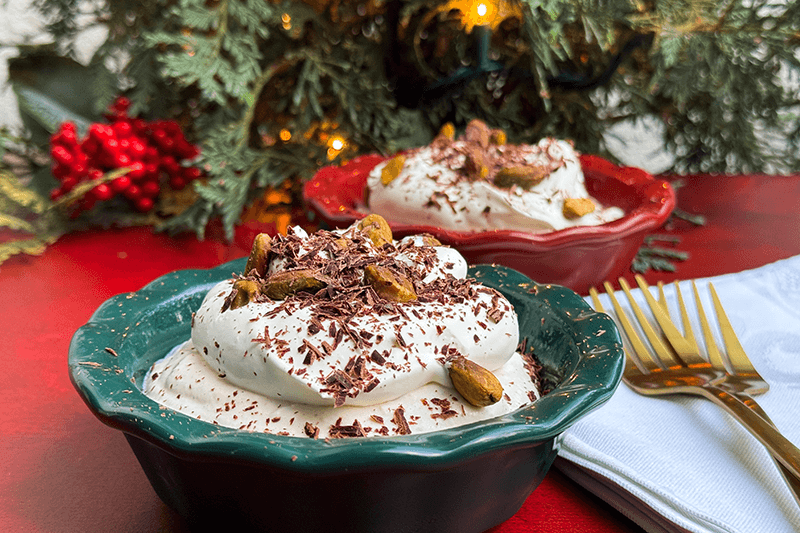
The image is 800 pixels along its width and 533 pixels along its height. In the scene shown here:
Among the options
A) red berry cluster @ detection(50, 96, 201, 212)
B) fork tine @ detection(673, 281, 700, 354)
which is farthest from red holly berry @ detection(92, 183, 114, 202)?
fork tine @ detection(673, 281, 700, 354)

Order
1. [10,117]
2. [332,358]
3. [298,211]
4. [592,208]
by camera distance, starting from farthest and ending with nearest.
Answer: [10,117] < [298,211] < [592,208] < [332,358]

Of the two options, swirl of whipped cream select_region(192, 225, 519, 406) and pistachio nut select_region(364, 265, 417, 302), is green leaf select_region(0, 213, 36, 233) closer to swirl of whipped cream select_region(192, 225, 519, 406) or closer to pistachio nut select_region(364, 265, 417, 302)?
swirl of whipped cream select_region(192, 225, 519, 406)

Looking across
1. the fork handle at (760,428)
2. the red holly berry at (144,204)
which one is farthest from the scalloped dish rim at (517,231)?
the red holly berry at (144,204)

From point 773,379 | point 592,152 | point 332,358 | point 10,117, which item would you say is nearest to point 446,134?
point 592,152

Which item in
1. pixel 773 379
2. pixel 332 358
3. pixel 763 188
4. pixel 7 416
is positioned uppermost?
pixel 332 358

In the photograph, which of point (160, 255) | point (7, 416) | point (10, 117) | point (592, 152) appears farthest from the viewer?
point (10, 117)

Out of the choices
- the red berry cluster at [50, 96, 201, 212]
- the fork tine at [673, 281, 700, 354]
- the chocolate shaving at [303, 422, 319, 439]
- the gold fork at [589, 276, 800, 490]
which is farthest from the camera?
the red berry cluster at [50, 96, 201, 212]

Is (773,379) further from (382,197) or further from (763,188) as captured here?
(763,188)
